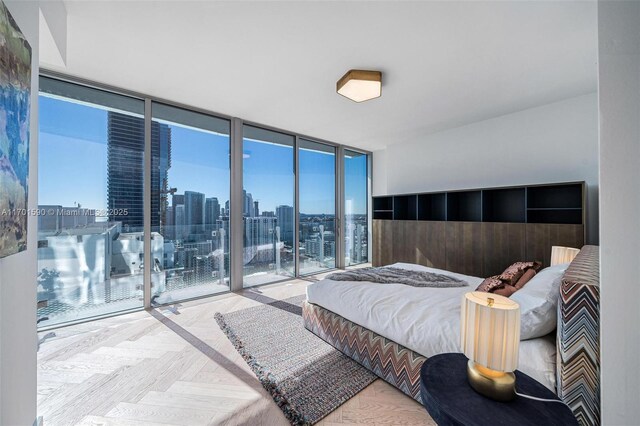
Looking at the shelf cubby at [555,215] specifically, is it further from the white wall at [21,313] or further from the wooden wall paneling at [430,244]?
the white wall at [21,313]

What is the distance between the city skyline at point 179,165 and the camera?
8.77 feet

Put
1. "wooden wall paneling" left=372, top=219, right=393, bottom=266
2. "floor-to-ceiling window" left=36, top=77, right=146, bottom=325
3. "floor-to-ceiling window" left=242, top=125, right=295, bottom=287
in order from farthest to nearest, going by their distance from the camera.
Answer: "wooden wall paneling" left=372, top=219, right=393, bottom=266
"floor-to-ceiling window" left=242, top=125, right=295, bottom=287
"floor-to-ceiling window" left=36, top=77, right=146, bottom=325

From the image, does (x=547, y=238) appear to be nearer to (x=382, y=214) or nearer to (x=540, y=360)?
(x=540, y=360)

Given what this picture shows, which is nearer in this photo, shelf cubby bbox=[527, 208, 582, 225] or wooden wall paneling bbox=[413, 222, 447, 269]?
shelf cubby bbox=[527, 208, 582, 225]

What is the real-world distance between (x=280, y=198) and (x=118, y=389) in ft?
10.7

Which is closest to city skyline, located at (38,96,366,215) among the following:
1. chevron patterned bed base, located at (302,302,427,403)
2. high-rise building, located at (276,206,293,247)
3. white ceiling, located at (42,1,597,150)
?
high-rise building, located at (276,206,293,247)

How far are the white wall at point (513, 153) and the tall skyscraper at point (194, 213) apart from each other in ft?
11.8

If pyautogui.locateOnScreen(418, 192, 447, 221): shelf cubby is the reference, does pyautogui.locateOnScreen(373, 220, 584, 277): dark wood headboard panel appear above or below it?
below

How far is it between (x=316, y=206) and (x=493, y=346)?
14.1ft

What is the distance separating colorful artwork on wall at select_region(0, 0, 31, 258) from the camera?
96cm

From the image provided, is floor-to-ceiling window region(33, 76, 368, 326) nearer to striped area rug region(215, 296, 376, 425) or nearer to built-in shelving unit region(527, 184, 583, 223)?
striped area rug region(215, 296, 376, 425)

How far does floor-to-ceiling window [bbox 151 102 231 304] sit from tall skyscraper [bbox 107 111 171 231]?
0.5 inches

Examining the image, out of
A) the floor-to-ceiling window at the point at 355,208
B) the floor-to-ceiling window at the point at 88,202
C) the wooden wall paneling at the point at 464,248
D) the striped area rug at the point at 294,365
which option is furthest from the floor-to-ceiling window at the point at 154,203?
the wooden wall paneling at the point at 464,248

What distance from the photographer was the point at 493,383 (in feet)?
3.35
